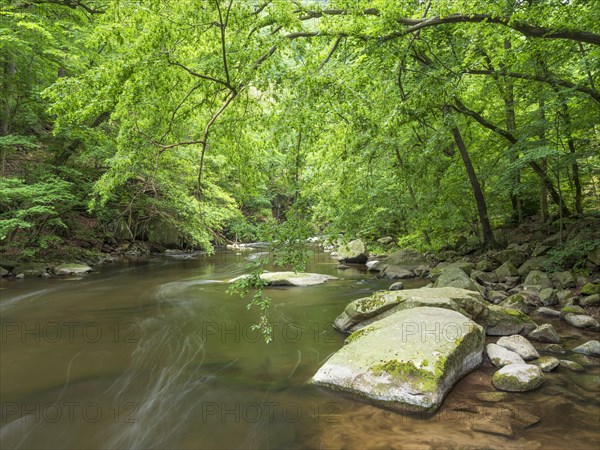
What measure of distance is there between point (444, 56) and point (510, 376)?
680 centimetres

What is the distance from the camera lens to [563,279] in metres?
8.34

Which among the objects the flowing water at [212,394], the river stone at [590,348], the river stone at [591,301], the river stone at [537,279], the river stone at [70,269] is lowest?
the flowing water at [212,394]

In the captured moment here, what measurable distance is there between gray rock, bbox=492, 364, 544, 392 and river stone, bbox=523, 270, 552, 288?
4999 mm

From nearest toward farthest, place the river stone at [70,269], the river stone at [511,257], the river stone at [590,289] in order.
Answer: the river stone at [590,289] → the river stone at [511,257] → the river stone at [70,269]

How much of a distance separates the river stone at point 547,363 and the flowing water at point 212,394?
0.09 meters

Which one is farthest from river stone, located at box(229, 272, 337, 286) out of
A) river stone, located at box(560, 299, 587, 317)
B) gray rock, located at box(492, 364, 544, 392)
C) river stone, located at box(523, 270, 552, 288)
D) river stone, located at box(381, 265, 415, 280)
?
gray rock, located at box(492, 364, 544, 392)

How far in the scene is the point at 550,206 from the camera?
1399 cm

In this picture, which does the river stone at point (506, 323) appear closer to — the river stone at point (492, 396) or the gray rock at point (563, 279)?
the river stone at point (492, 396)

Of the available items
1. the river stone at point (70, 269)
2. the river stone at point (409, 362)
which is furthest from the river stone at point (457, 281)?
the river stone at point (70, 269)

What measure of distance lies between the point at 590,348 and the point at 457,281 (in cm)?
356

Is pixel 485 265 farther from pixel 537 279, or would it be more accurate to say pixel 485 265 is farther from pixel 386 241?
pixel 386 241

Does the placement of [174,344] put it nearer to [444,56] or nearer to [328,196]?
[328,196]

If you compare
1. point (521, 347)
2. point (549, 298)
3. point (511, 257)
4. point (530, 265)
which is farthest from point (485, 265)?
point (521, 347)

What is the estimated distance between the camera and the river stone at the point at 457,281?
8570 mm
